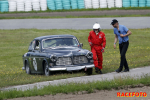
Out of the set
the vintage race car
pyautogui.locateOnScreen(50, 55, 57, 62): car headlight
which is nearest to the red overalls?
the vintage race car

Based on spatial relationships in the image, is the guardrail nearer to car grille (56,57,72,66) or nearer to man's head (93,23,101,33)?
man's head (93,23,101,33)

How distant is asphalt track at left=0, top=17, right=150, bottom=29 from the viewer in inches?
1362

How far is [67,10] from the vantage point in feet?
154

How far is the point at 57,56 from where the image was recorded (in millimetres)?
11750

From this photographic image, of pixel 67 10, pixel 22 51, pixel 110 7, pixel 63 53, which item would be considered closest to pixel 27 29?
pixel 22 51

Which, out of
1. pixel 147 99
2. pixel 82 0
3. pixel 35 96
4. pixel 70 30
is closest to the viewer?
pixel 147 99

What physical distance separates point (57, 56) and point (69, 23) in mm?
25406

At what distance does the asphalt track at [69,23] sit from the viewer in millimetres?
34594

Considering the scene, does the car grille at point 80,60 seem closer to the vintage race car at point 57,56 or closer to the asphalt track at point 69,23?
the vintage race car at point 57,56

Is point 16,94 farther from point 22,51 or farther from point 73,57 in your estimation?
point 22,51

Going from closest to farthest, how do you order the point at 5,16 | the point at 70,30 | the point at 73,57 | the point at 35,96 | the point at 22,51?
the point at 35,96 < the point at 73,57 < the point at 22,51 < the point at 70,30 < the point at 5,16

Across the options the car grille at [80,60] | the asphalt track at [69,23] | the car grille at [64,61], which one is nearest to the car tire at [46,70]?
the car grille at [64,61]

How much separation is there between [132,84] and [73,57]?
343 cm

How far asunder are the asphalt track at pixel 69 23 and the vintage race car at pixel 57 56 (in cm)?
2085
